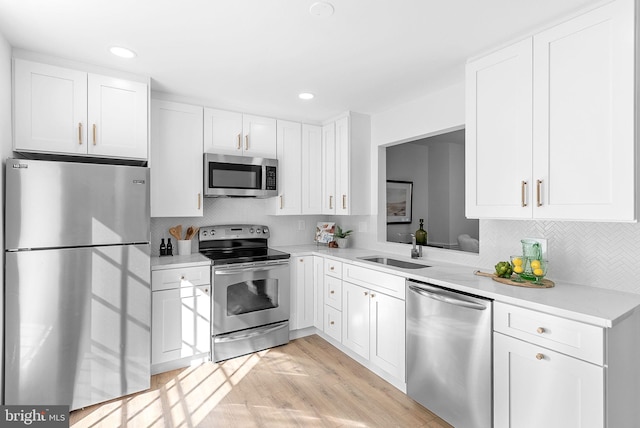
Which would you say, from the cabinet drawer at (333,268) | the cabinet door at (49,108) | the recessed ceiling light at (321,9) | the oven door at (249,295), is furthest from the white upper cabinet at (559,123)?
the cabinet door at (49,108)

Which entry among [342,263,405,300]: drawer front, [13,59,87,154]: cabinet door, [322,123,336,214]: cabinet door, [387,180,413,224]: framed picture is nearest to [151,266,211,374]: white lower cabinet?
[13,59,87,154]: cabinet door

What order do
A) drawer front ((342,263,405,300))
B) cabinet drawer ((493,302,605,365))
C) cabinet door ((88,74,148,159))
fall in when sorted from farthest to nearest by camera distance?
drawer front ((342,263,405,300)), cabinet door ((88,74,148,159)), cabinet drawer ((493,302,605,365))

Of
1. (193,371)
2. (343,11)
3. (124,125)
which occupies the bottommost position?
(193,371)

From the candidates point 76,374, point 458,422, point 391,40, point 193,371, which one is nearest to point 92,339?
point 76,374

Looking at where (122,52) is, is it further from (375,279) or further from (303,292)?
(303,292)

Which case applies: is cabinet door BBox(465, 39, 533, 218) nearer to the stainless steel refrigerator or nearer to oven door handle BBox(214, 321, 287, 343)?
oven door handle BBox(214, 321, 287, 343)

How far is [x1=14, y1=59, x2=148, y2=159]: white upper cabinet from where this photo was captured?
2154 millimetres

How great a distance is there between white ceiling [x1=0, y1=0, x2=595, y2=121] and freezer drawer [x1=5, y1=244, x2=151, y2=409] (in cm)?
134

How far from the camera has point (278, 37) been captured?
1972 mm

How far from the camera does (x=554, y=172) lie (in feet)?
5.98

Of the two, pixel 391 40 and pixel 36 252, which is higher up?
pixel 391 40

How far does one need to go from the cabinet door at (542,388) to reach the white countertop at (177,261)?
2312 mm

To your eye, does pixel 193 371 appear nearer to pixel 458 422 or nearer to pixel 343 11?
pixel 458 422

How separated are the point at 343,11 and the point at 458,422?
2.46 metres
